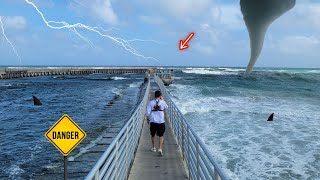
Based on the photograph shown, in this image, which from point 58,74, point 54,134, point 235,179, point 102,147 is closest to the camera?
point 54,134

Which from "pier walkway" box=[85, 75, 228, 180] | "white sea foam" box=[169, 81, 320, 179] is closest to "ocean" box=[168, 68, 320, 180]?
"white sea foam" box=[169, 81, 320, 179]

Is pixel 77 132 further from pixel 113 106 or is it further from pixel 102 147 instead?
pixel 113 106

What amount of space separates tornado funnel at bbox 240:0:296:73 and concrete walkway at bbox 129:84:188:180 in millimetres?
7916

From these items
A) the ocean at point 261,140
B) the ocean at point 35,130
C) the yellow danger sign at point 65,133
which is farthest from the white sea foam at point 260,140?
the yellow danger sign at point 65,133

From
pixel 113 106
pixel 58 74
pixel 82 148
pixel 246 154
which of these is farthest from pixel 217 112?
pixel 58 74

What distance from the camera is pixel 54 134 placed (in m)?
8.09

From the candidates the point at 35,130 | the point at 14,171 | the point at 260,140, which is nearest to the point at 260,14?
the point at 14,171

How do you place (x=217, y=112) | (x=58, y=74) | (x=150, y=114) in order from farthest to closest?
(x=58, y=74)
(x=217, y=112)
(x=150, y=114)

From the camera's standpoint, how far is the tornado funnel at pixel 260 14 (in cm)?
84

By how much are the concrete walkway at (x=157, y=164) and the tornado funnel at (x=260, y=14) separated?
26.0 feet

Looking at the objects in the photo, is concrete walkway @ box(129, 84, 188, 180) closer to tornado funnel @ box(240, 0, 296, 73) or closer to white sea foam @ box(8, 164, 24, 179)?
white sea foam @ box(8, 164, 24, 179)

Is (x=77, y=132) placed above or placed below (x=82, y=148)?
above

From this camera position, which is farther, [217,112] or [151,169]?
[217,112]

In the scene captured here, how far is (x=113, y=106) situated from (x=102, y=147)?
55.0 feet
